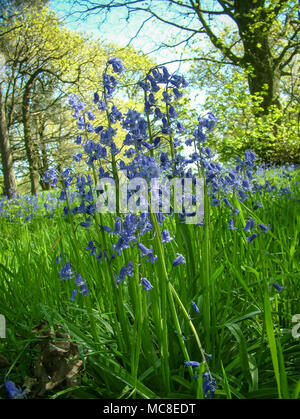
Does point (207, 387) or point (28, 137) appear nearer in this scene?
point (207, 387)

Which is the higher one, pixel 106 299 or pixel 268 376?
→ pixel 106 299

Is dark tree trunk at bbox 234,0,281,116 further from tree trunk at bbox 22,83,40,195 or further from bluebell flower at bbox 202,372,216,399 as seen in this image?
bluebell flower at bbox 202,372,216,399

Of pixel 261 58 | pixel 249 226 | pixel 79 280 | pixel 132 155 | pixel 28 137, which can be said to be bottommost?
pixel 79 280

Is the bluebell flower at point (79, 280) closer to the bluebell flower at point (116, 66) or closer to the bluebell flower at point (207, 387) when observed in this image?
the bluebell flower at point (207, 387)

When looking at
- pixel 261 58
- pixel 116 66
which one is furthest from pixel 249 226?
pixel 261 58

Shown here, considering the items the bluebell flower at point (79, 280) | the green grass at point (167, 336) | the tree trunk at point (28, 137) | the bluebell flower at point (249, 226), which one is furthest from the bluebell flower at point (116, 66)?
the tree trunk at point (28, 137)

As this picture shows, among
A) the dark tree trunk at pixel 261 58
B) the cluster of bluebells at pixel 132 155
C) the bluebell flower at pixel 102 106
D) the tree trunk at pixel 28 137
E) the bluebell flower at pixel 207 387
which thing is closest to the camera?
the bluebell flower at pixel 207 387

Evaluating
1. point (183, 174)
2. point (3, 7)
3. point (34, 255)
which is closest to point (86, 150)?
point (183, 174)

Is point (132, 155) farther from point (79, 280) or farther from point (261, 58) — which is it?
point (261, 58)

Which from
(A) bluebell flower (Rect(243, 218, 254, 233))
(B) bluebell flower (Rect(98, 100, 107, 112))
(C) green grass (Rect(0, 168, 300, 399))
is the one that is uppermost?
(B) bluebell flower (Rect(98, 100, 107, 112))

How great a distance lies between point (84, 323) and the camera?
1.81m

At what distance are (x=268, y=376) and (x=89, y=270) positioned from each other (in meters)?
1.17

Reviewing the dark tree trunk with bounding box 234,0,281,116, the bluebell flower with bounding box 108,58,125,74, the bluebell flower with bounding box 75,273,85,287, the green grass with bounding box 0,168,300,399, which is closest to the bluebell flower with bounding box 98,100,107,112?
the bluebell flower with bounding box 108,58,125,74
